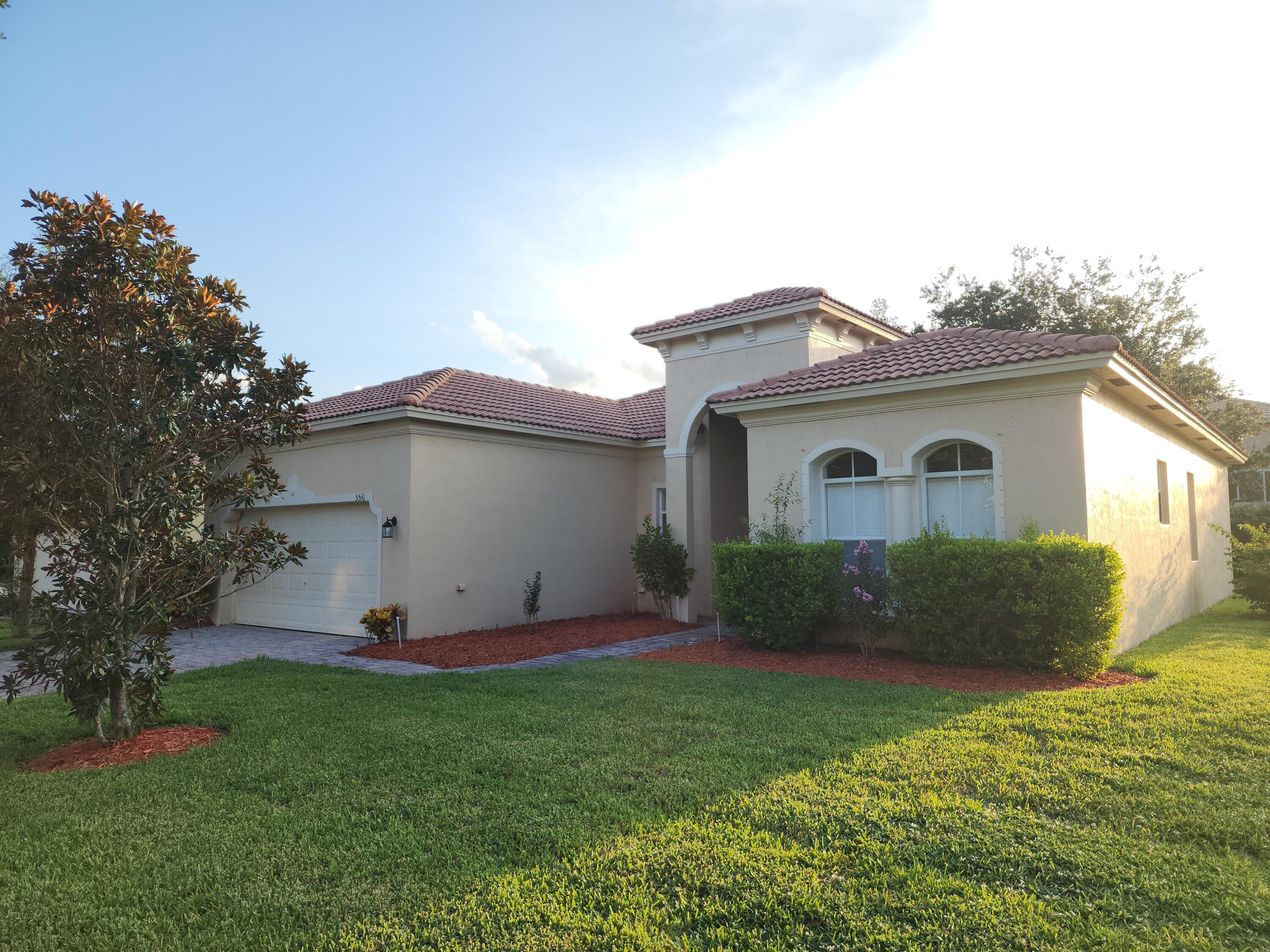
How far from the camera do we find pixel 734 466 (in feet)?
54.1

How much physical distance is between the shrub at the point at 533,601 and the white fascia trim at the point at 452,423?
2.96 m

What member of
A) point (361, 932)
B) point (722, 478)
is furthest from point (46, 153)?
point (722, 478)

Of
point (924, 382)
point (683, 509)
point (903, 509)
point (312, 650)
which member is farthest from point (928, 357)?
point (312, 650)

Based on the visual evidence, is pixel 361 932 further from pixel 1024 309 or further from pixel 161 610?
pixel 1024 309

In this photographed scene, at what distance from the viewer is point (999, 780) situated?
16.2 feet

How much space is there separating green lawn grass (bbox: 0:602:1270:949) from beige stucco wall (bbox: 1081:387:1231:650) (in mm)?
3059

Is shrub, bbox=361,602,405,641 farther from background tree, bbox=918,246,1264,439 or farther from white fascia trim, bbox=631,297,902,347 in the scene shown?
background tree, bbox=918,246,1264,439

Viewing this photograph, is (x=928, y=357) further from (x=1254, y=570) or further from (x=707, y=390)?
(x=1254, y=570)

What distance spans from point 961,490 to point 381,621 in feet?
31.2

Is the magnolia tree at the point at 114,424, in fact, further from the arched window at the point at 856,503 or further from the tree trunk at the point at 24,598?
the arched window at the point at 856,503

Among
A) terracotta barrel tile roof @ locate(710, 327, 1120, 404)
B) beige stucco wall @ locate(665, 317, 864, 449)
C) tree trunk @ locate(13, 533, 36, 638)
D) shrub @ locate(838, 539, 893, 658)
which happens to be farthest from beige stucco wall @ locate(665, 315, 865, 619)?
tree trunk @ locate(13, 533, 36, 638)

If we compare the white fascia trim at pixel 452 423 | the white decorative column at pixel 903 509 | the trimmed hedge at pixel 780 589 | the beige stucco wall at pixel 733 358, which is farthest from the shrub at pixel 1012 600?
the white fascia trim at pixel 452 423

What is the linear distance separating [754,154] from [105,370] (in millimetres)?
8830

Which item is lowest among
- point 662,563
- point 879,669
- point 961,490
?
point 879,669
